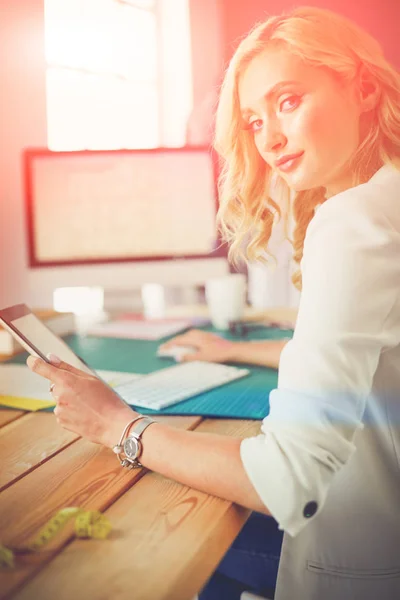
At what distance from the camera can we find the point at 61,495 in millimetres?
692

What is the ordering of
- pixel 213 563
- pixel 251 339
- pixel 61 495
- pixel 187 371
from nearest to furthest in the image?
pixel 213 563 → pixel 61 495 → pixel 187 371 → pixel 251 339

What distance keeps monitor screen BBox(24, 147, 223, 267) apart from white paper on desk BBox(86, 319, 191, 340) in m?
0.18

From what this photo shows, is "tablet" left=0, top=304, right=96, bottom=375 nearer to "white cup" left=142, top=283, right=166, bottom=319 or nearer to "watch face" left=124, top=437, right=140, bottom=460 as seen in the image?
"watch face" left=124, top=437, right=140, bottom=460

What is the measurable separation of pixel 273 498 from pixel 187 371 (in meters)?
0.57

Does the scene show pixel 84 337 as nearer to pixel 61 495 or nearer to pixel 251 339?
pixel 251 339

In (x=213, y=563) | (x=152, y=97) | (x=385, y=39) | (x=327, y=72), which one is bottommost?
(x=213, y=563)

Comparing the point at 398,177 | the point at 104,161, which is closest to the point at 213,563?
the point at 398,177

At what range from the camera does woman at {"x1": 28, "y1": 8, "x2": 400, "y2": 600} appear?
634 mm

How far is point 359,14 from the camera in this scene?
3.50 metres

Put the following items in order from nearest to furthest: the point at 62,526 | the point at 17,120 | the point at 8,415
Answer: the point at 62,526 < the point at 8,415 < the point at 17,120

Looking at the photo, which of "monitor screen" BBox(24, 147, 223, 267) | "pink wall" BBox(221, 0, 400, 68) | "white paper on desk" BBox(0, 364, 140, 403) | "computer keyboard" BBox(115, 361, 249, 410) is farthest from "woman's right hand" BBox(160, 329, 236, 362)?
"pink wall" BBox(221, 0, 400, 68)

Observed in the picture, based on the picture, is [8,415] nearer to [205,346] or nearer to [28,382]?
[28,382]

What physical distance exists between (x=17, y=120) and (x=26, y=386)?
0.94 metres

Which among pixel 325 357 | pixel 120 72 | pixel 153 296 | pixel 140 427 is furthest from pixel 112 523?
pixel 120 72
